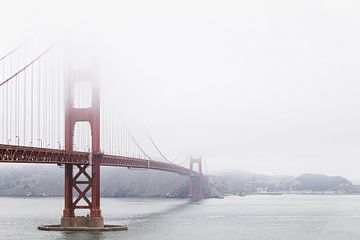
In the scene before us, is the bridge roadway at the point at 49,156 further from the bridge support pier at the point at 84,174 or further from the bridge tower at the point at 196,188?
the bridge tower at the point at 196,188

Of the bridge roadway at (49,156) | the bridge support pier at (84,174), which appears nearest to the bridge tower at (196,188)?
the bridge roadway at (49,156)

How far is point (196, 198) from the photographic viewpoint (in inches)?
5182

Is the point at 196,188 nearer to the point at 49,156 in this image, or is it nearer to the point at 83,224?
the point at 83,224

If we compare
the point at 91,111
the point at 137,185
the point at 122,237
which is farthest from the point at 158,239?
the point at 137,185

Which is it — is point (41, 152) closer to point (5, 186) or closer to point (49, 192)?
point (49, 192)

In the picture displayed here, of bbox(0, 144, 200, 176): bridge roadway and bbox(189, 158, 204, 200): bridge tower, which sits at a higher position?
bbox(189, 158, 204, 200): bridge tower

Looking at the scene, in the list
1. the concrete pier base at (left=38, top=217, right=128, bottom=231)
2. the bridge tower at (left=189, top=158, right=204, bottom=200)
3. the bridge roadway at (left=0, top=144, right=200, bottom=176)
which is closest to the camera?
the bridge roadway at (left=0, top=144, right=200, bottom=176)

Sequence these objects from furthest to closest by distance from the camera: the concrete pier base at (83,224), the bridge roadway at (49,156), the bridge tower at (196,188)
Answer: the bridge tower at (196,188)
the concrete pier base at (83,224)
the bridge roadway at (49,156)

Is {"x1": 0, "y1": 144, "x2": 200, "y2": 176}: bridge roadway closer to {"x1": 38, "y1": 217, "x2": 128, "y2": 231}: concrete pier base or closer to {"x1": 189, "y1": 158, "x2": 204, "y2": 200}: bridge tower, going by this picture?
{"x1": 38, "y1": 217, "x2": 128, "y2": 231}: concrete pier base

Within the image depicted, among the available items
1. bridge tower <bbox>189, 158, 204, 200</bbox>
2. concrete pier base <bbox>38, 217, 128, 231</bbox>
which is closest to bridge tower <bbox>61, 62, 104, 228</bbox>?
concrete pier base <bbox>38, 217, 128, 231</bbox>

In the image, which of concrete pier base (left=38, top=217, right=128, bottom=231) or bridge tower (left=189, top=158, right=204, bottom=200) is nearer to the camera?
concrete pier base (left=38, top=217, right=128, bottom=231)

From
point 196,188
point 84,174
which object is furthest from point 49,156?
point 196,188

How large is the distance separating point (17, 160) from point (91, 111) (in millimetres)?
13035

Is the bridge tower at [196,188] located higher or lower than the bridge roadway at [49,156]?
higher
